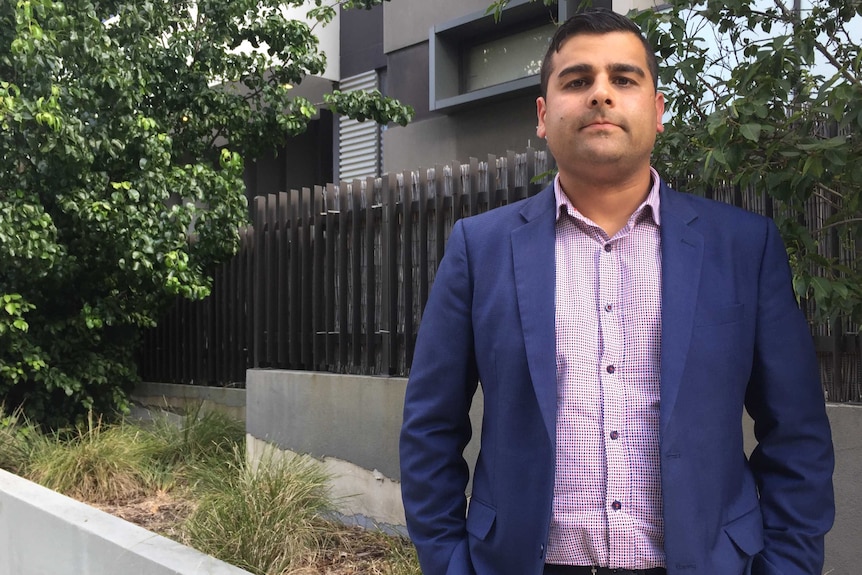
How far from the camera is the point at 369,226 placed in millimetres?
6672

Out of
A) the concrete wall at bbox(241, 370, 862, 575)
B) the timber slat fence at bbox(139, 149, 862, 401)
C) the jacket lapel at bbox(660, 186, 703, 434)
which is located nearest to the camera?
the jacket lapel at bbox(660, 186, 703, 434)

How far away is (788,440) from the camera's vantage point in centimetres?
203

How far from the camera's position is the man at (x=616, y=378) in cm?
193

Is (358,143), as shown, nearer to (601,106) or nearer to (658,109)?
(658,109)

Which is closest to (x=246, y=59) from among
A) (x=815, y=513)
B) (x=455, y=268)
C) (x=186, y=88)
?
(x=186, y=88)

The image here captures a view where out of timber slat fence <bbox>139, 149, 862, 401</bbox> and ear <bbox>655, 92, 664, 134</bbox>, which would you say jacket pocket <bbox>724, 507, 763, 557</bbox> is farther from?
timber slat fence <bbox>139, 149, 862, 401</bbox>

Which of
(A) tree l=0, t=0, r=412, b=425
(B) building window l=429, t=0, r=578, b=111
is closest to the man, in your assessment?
(A) tree l=0, t=0, r=412, b=425

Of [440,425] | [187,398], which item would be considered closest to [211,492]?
[187,398]

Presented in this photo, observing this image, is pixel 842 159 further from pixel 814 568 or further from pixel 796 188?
pixel 814 568

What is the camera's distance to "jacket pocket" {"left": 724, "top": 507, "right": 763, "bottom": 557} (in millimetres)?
1943

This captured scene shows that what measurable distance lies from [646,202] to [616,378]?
0.46 metres

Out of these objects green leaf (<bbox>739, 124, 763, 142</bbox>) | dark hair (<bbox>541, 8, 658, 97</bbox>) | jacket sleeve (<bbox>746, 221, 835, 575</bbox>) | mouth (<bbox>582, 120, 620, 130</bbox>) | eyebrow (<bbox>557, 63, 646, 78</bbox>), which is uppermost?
dark hair (<bbox>541, 8, 658, 97</bbox>)

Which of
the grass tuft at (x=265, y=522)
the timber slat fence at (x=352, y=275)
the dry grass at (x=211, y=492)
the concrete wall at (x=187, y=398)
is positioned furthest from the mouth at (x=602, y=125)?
the concrete wall at (x=187, y=398)

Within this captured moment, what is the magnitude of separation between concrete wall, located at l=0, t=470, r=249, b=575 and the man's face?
9.45ft
